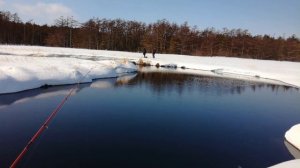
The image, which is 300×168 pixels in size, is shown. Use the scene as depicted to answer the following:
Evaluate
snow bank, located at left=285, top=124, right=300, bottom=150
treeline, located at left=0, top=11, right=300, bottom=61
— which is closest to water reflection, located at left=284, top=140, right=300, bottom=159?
snow bank, located at left=285, top=124, right=300, bottom=150

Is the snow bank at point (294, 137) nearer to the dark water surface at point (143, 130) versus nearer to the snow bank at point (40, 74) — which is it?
the dark water surface at point (143, 130)

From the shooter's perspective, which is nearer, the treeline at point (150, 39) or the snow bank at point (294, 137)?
the snow bank at point (294, 137)

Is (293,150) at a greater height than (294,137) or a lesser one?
lesser

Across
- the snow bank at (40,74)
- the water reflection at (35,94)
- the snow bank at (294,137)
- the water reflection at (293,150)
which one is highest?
the snow bank at (40,74)

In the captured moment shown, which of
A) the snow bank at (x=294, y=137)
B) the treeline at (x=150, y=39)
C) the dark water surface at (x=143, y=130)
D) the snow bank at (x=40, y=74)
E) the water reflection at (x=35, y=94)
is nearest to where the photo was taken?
the dark water surface at (x=143, y=130)

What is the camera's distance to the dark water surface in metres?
7.24

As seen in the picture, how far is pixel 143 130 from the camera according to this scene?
9.64m

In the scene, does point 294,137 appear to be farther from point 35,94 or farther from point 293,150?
point 35,94

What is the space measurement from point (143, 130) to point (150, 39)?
6423 centimetres

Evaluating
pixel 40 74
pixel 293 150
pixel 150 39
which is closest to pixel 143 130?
pixel 293 150

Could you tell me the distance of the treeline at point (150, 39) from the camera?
71.9 meters

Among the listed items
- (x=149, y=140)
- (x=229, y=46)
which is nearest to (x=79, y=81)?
(x=149, y=140)

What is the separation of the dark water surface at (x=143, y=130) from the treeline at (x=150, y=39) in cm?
5544

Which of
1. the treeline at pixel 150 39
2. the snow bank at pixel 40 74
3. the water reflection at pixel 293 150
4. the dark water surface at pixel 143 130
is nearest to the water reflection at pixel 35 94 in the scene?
the dark water surface at pixel 143 130
